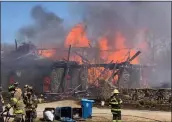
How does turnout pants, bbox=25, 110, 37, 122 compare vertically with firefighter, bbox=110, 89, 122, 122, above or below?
below

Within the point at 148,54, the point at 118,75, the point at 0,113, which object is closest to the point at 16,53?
the point at 118,75

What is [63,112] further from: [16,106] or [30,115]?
[16,106]

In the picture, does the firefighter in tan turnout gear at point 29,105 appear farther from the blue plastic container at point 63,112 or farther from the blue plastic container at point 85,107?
the blue plastic container at point 85,107

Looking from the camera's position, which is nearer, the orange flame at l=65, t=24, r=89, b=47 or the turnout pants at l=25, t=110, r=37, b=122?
the turnout pants at l=25, t=110, r=37, b=122

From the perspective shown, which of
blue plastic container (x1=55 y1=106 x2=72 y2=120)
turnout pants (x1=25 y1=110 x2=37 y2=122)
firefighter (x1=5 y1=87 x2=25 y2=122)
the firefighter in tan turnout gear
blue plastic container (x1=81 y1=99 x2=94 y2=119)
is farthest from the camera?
blue plastic container (x1=81 y1=99 x2=94 y2=119)

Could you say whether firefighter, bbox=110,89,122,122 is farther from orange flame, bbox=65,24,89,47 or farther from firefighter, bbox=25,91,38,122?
orange flame, bbox=65,24,89,47

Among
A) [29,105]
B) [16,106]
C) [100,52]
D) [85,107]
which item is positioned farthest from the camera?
[100,52]

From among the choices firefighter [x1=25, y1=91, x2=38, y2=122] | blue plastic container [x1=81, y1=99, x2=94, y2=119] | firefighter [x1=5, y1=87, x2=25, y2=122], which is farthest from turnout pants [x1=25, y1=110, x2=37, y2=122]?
blue plastic container [x1=81, y1=99, x2=94, y2=119]

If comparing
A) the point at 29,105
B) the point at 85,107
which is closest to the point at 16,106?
the point at 29,105

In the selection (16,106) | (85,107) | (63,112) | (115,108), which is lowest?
(63,112)

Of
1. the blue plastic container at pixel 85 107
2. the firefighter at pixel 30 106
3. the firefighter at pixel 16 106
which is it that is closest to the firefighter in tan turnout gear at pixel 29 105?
the firefighter at pixel 30 106

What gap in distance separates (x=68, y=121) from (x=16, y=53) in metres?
27.5

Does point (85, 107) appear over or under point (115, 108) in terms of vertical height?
under

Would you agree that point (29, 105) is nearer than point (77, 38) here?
Yes
